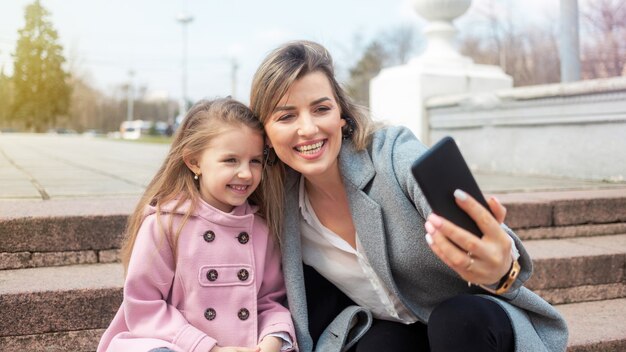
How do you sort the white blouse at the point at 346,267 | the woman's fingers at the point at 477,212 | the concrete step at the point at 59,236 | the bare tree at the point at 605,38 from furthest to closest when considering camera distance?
1. the bare tree at the point at 605,38
2. the concrete step at the point at 59,236
3. the white blouse at the point at 346,267
4. the woman's fingers at the point at 477,212

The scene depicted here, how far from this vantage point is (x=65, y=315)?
2.10 m

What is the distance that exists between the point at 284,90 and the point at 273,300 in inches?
27.6

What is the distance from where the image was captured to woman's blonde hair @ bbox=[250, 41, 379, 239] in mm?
1773

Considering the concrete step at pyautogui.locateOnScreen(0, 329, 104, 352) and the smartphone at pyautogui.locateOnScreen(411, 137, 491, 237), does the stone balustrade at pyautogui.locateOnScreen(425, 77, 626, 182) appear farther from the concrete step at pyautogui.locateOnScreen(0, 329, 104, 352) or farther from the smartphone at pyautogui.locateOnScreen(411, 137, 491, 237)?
the concrete step at pyautogui.locateOnScreen(0, 329, 104, 352)

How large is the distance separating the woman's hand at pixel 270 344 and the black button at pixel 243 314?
0.29 ft

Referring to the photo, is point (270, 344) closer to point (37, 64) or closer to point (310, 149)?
point (310, 149)

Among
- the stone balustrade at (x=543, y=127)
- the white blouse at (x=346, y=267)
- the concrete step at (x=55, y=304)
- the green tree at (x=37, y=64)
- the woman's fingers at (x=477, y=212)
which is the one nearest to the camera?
the woman's fingers at (x=477, y=212)

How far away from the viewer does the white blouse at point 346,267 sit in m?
1.91

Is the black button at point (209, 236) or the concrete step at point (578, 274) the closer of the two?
the black button at point (209, 236)

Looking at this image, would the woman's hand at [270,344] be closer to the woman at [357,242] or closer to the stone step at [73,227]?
the woman at [357,242]

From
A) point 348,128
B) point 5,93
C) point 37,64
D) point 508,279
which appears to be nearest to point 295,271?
point 348,128

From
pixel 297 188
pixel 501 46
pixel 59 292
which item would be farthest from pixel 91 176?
pixel 501 46

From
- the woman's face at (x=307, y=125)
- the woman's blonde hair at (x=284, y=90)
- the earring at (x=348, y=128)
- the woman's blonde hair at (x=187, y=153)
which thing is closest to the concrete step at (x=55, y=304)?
the woman's blonde hair at (x=187, y=153)

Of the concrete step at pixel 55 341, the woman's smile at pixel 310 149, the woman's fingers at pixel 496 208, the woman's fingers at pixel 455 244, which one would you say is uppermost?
the woman's smile at pixel 310 149
